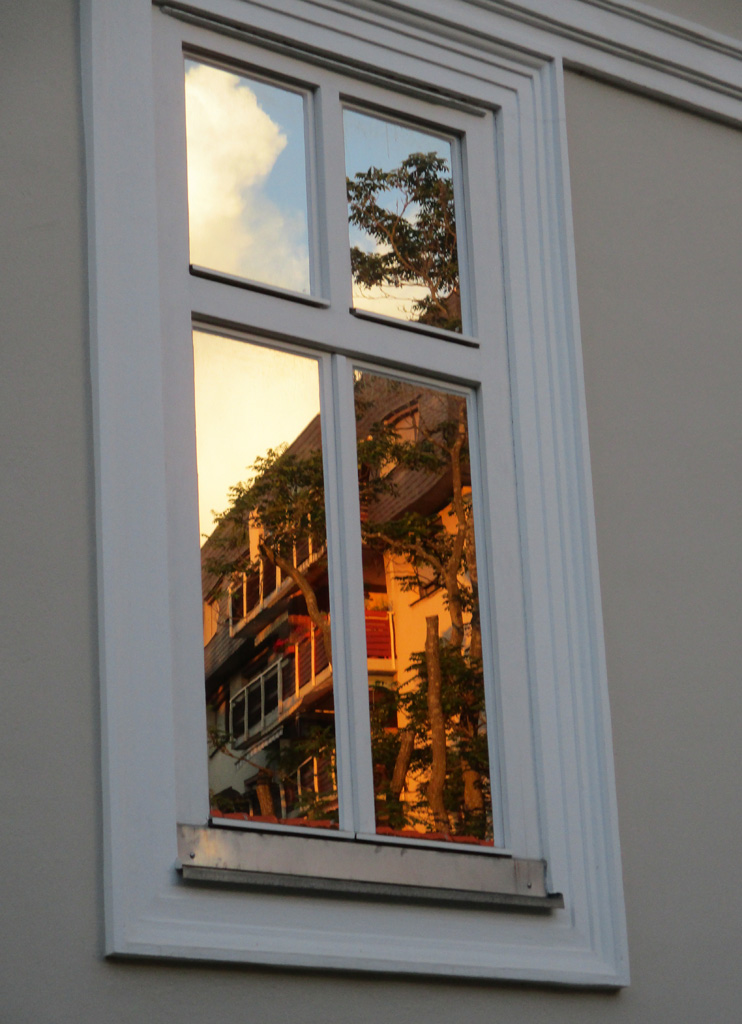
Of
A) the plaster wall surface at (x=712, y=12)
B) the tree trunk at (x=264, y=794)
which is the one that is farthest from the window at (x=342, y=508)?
the plaster wall surface at (x=712, y=12)

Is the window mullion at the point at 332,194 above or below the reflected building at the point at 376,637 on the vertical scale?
above

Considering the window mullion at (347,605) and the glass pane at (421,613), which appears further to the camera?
the glass pane at (421,613)

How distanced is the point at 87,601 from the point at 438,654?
986 millimetres

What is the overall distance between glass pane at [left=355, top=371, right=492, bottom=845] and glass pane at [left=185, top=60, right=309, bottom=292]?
1.35 feet

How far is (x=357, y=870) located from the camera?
3.40 m

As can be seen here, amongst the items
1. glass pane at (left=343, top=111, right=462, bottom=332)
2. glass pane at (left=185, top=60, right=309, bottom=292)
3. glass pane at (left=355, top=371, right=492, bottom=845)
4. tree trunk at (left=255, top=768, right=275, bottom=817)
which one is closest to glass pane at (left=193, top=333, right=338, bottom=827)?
tree trunk at (left=255, top=768, right=275, bottom=817)

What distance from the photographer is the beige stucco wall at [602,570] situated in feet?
10.0

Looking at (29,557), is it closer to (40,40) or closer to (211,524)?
(211,524)

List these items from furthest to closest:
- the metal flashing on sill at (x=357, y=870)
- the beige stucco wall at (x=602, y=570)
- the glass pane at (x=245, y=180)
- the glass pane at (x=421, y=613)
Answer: the glass pane at (x=245, y=180) < the glass pane at (x=421, y=613) < the metal flashing on sill at (x=357, y=870) < the beige stucco wall at (x=602, y=570)

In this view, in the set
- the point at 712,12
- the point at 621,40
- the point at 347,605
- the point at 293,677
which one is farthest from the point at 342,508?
the point at 712,12

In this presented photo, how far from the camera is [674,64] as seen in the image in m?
4.81

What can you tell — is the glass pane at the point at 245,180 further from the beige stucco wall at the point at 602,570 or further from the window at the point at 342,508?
the beige stucco wall at the point at 602,570

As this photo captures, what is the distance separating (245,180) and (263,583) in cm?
110

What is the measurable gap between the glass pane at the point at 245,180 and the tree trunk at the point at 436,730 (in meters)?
0.96
